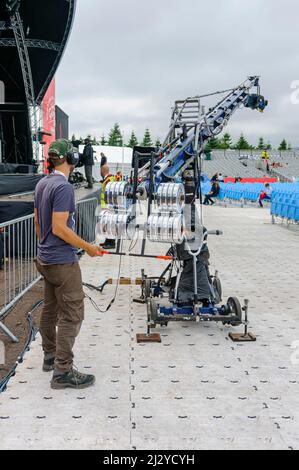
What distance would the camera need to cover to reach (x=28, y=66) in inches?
856

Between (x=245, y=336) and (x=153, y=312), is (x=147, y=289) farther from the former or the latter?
(x=245, y=336)

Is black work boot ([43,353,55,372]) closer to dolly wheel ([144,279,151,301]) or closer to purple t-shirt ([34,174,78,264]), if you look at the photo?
purple t-shirt ([34,174,78,264])

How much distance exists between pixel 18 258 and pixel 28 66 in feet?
53.3

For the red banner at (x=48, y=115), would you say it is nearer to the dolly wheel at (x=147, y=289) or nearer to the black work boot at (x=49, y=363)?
the dolly wheel at (x=147, y=289)

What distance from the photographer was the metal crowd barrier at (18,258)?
676 cm

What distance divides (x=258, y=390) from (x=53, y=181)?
236cm

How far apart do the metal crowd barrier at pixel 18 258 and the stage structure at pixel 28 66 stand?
40.6ft

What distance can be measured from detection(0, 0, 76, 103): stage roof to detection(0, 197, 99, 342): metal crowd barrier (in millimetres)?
12429

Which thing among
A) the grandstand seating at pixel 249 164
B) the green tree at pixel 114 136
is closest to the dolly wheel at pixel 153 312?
the grandstand seating at pixel 249 164

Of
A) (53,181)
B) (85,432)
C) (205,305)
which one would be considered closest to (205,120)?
(205,305)

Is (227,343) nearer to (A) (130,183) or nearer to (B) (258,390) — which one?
(B) (258,390)

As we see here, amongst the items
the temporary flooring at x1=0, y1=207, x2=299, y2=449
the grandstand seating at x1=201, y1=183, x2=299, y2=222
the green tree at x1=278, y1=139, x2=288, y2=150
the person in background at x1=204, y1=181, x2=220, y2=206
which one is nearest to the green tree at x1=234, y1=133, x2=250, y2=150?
the green tree at x1=278, y1=139, x2=288, y2=150

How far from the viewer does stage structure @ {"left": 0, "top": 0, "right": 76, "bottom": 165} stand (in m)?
20.8

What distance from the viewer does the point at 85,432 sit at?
11.2 ft
